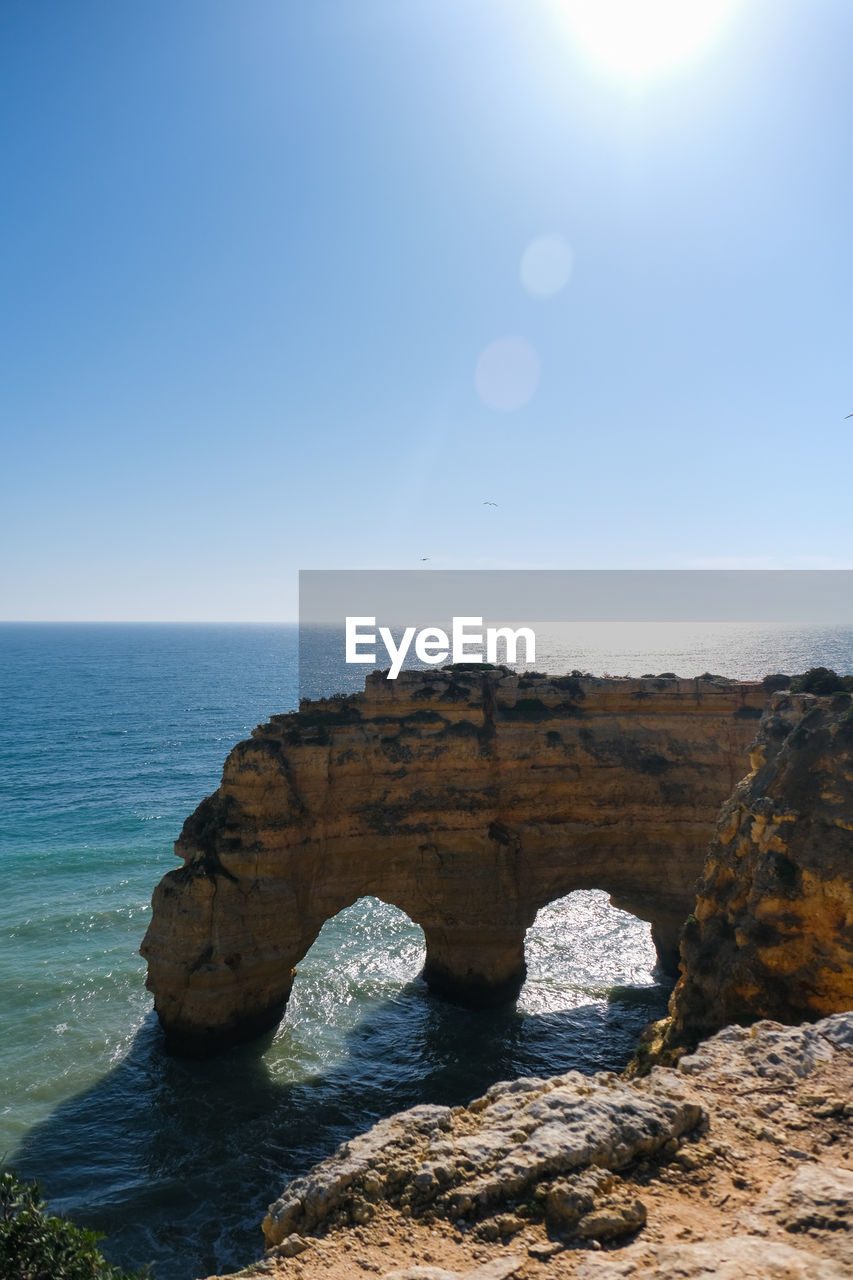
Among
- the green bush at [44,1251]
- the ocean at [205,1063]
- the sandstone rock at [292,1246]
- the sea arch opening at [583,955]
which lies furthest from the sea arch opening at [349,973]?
the sandstone rock at [292,1246]

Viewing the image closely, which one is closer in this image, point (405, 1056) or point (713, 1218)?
point (713, 1218)

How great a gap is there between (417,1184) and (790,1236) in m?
3.76

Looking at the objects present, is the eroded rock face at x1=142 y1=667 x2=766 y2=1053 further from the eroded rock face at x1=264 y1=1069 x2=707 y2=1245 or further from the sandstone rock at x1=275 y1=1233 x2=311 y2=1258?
the sandstone rock at x1=275 y1=1233 x2=311 y2=1258

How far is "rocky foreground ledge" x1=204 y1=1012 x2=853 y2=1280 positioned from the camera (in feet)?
21.9

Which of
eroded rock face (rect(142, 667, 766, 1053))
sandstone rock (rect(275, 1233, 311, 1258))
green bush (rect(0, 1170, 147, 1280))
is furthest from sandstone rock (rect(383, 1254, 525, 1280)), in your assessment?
eroded rock face (rect(142, 667, 766, 1053))

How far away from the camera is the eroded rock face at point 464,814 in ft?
90.7

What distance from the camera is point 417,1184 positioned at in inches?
316

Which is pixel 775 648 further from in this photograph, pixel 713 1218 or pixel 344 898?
pixel 713 1218

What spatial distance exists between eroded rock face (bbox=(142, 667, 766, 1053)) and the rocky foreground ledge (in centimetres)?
1949

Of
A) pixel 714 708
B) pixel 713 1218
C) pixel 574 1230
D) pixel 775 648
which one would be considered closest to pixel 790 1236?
pixel 713 1218

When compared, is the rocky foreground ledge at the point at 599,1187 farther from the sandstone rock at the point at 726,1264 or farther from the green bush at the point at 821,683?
the green bush at the point at 821,683

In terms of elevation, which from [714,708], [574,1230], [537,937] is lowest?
[537,937]

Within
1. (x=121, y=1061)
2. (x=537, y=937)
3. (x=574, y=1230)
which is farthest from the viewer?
(x=537, y=937)

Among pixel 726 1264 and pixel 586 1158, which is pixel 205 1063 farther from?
pixel 726 1264
